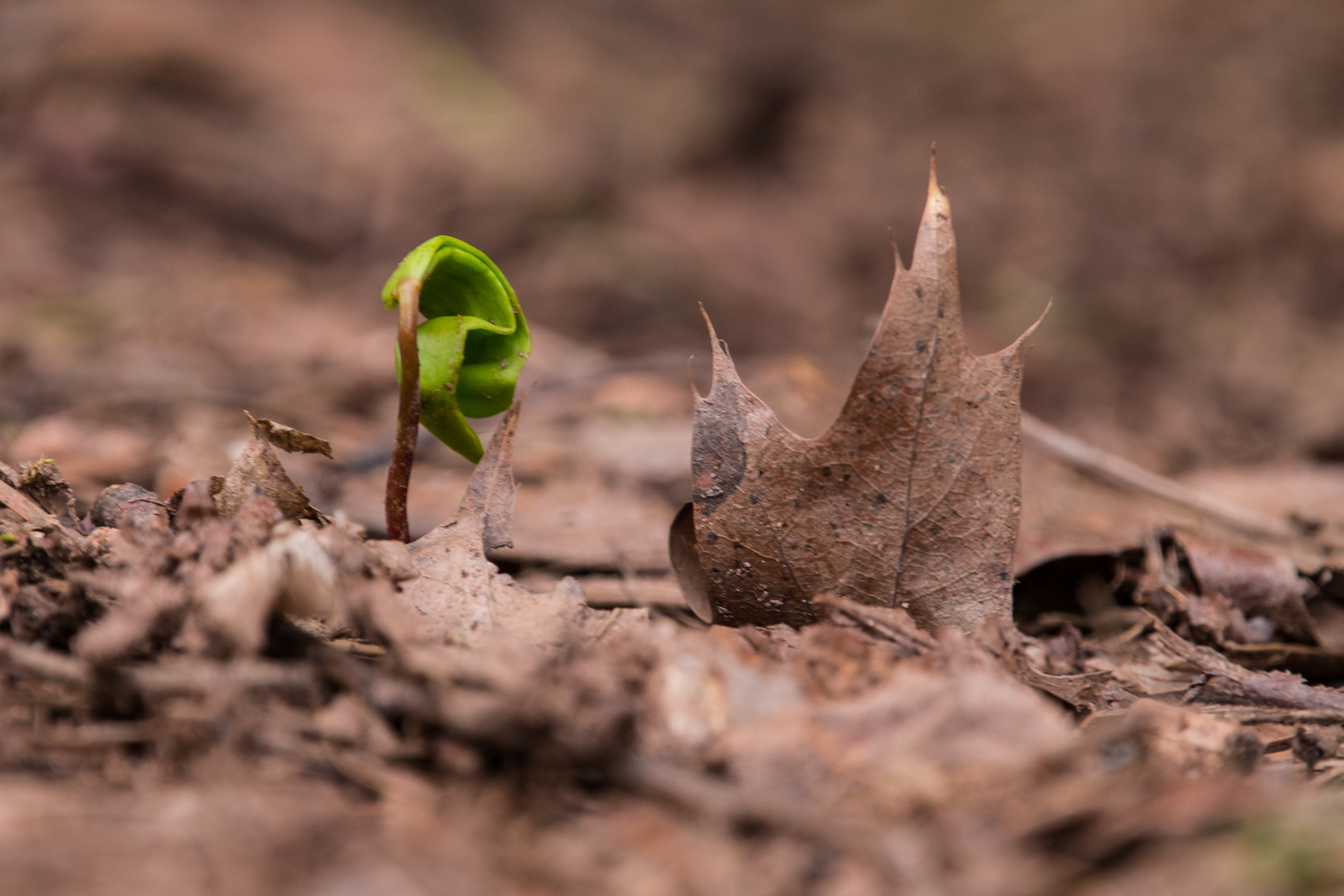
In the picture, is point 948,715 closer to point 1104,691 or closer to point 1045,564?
point 1104,691

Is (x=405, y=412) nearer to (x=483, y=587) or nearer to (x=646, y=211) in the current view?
(x=483, y=587)

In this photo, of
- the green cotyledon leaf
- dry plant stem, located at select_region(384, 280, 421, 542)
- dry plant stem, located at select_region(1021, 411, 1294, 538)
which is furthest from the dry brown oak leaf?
dry plant stem, located at select_region(1021, 411, 1294, 538)

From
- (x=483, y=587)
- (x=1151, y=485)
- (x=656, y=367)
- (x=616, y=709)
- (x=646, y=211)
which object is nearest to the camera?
(x=616, y=709)

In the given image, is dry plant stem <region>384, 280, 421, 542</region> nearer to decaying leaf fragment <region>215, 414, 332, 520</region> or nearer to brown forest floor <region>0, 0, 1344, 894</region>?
decaying leaf fragment <region>215, 414, 332, 520</region>

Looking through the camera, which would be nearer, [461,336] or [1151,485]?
[461,336]

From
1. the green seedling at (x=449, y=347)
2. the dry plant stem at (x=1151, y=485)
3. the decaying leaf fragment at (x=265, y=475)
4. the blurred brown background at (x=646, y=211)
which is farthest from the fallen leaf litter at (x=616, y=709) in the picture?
the dry plant stem at (x=1151, y=485)

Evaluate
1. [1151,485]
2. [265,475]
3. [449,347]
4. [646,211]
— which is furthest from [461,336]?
[646,211]
